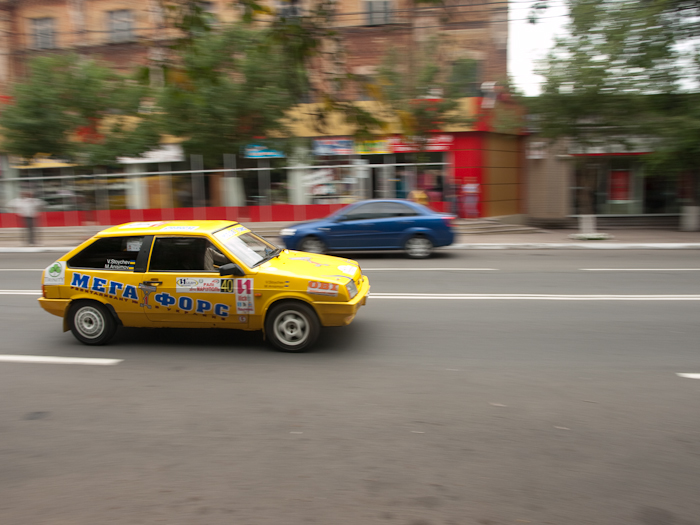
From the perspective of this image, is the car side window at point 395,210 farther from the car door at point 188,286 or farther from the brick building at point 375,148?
the car door at point 188,286

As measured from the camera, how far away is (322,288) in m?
6.23

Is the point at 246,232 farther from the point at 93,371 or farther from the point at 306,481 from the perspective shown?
the point at 306,481

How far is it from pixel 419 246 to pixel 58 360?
932 cm

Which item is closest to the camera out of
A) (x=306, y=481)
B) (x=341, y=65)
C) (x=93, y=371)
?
(x=306, y=481)

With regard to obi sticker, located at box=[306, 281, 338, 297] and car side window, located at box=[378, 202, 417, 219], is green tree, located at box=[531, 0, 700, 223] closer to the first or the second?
car side window, located at box=[378, 202, 417, 219]

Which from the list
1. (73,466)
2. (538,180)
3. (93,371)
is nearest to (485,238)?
(538,180)

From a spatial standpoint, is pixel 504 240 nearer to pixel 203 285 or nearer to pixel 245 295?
pixel 245 295

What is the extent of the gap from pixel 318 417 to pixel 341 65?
2.94 m

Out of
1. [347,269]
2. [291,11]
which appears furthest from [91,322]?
[291,11]

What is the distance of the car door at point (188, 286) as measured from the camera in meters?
6.38

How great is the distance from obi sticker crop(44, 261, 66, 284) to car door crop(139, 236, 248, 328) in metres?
1.09

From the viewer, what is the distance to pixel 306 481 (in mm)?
3736

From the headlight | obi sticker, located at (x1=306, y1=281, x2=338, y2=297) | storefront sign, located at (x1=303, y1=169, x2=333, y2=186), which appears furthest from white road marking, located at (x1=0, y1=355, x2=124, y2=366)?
storefront sign, located at (x1=303, y1=169, x2=333, y2=186)

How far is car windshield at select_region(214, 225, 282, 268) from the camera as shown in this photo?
6.55 metres
